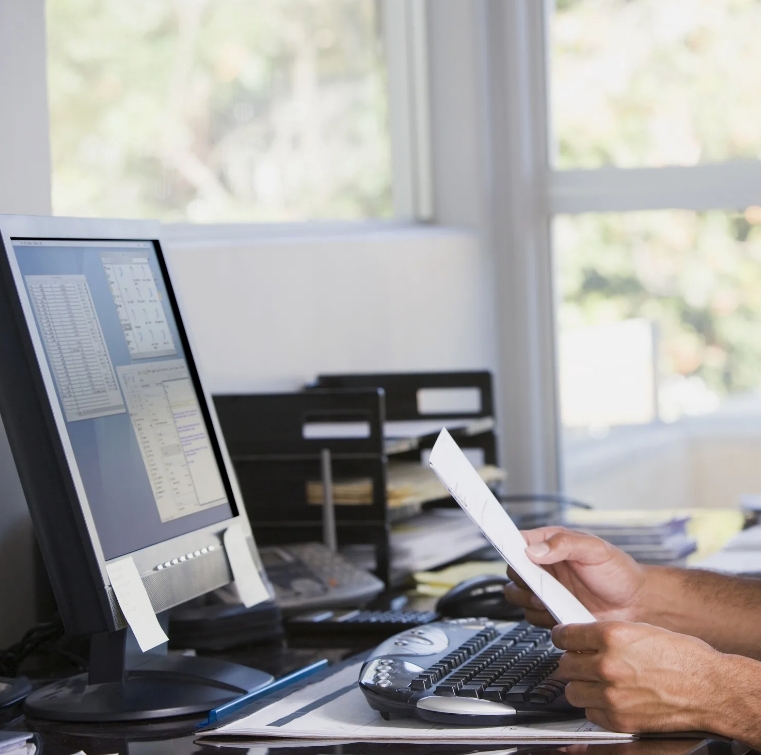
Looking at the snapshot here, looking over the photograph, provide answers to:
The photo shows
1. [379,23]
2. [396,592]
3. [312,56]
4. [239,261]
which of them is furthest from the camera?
[379,23]

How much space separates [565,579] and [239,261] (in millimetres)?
954

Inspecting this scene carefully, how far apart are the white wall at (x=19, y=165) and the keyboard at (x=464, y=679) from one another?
46cm

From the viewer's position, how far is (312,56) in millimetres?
2566

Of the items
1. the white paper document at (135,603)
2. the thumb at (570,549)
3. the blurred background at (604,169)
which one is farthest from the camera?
the blurred background at (604,169)

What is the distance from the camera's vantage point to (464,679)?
105cm

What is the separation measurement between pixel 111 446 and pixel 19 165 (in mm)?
463

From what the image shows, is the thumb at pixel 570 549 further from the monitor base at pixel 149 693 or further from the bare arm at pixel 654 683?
the monitor base at pixel 149 693

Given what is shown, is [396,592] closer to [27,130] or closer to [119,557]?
[119,557]

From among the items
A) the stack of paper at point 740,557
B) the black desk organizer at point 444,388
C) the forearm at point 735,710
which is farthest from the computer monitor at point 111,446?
the black desk organizer at point 444,388

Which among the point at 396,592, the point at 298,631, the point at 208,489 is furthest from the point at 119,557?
the point at 396,592

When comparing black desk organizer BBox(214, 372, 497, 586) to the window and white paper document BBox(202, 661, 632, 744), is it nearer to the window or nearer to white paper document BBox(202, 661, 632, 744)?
white paper document BBox(202, 661, 632, 744)

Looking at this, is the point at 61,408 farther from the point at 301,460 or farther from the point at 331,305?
the point at 331,305

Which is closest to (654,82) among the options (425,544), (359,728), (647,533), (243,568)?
(647,533)

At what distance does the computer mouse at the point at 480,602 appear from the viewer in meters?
1.45
